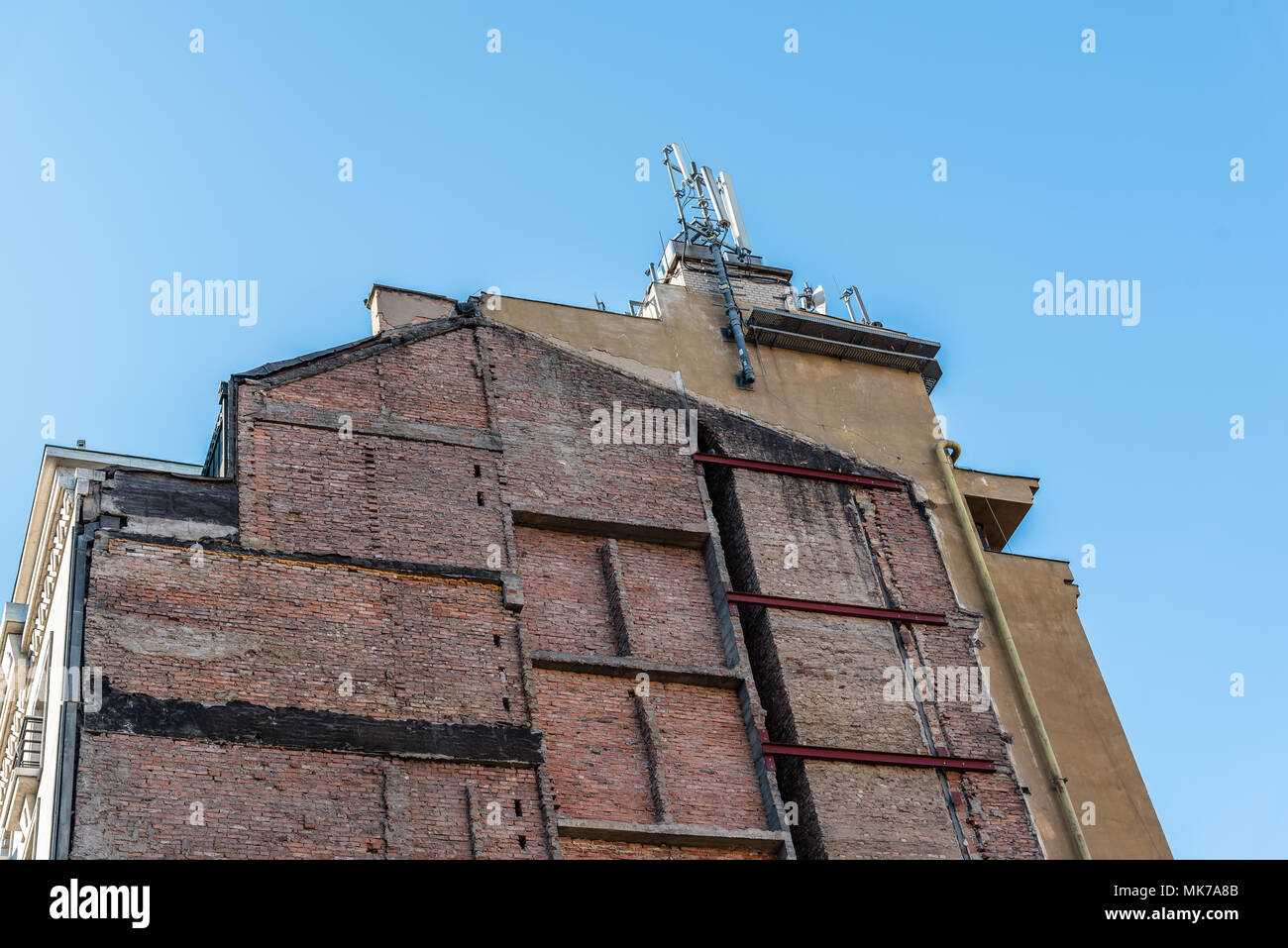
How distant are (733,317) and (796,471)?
333 centimetres

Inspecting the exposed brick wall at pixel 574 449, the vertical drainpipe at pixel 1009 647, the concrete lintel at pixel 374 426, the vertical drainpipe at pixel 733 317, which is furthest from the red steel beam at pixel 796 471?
the concrete lintel at pixel 374 426

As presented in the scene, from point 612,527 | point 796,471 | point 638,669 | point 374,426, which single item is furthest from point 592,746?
point 796,471

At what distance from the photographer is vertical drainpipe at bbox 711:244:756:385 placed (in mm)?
28047

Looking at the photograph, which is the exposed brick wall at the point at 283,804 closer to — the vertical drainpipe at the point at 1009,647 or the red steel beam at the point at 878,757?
the red steel beam at the point at 878,757

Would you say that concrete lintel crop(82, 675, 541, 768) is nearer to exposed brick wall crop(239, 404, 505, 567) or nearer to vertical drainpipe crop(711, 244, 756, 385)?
exposed brick wall crop(239, 404, 505, 567)

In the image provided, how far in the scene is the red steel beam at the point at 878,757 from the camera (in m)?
23.2

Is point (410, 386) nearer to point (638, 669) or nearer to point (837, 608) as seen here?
point (638, 669)

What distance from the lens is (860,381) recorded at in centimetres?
2916

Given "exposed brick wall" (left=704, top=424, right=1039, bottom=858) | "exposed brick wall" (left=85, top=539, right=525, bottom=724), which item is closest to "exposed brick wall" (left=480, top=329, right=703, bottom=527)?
"exposed brick wall" (left=704, top=424, right=1039, bottom=858)

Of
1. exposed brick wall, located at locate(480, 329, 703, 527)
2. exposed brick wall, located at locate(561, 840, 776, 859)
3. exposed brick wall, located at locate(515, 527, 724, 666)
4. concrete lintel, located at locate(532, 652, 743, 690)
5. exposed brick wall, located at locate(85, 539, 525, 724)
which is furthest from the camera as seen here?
exposed brick wall, located at locate(480, 329, 703, 527)

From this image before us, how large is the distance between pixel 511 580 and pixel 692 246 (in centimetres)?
961

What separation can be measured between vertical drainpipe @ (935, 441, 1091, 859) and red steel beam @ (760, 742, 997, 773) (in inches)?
49.4

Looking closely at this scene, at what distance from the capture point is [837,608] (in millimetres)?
25234
